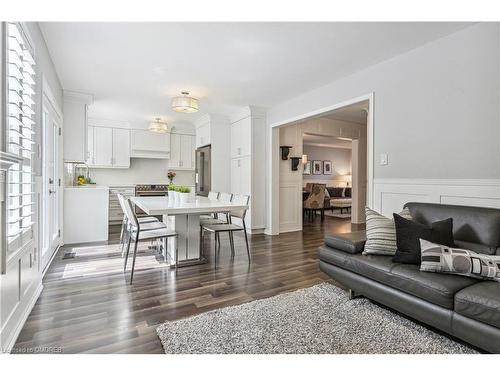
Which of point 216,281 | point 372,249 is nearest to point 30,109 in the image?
point 216,281

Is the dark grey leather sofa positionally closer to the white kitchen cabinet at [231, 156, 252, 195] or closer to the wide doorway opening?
the wide doorway opening

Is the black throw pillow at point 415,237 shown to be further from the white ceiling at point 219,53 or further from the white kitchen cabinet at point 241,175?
the white kitchen cabinet at point 241,175

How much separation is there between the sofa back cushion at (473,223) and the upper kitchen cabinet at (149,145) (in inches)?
236

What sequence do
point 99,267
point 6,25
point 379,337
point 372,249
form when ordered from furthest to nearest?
point 99,267, point 372,249, point 379,337, point 6,25

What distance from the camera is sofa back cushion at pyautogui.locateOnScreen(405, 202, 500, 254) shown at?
80.8 inches

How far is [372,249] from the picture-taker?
2.25m

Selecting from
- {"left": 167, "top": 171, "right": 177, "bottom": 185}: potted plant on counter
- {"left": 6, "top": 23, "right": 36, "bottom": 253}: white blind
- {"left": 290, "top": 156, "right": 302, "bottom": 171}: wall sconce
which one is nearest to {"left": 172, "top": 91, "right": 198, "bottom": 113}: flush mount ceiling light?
{"left": 6, "top": 23, "right": 36, "bottom": 253}: white blind

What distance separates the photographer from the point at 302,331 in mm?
1860

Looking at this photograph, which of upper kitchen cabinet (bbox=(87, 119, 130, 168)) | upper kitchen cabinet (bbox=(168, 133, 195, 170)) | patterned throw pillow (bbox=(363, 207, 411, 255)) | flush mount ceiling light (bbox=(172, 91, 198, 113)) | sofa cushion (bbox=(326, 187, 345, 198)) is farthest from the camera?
sofa cushion (bbox=(326, 187, 345, 198))

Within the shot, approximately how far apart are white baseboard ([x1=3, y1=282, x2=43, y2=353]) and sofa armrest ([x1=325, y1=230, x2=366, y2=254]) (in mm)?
2374

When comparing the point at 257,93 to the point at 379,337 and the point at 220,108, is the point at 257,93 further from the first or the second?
the point at 379,337

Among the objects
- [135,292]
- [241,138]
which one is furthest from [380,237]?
[241,138]

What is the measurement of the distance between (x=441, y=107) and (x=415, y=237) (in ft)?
4.67
